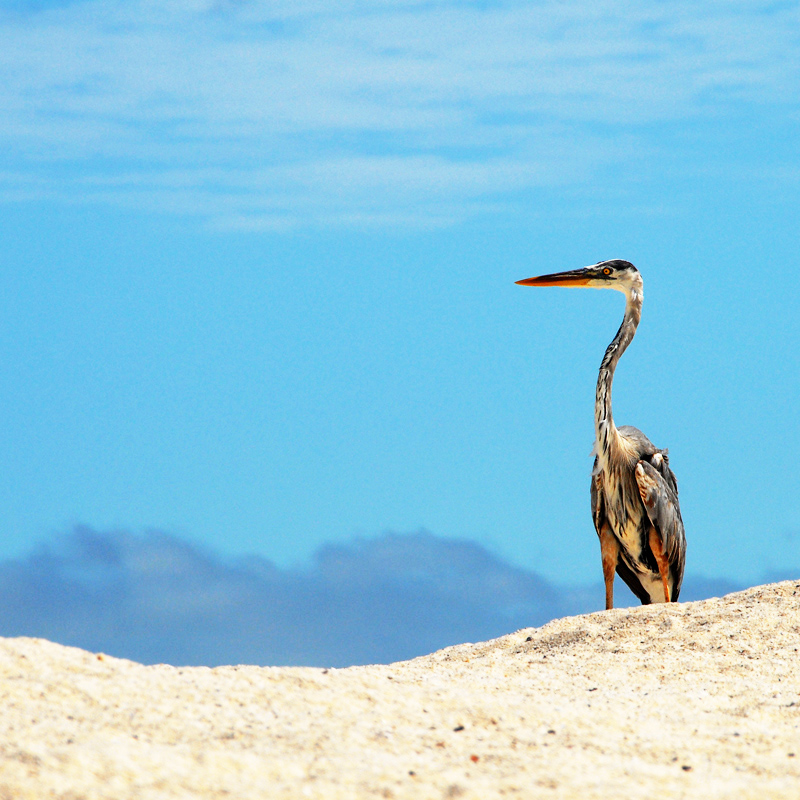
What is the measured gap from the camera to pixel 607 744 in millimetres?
5133

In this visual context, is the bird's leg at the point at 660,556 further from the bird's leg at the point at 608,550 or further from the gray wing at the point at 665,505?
the bird's leg at the point at 608,550

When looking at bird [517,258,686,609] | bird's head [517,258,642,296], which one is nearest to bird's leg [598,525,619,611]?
bird [517,258,686,609]

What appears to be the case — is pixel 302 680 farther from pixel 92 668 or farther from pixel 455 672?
pixel 455 672

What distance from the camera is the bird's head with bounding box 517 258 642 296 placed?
10.4 meters

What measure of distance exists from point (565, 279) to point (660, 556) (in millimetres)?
2883

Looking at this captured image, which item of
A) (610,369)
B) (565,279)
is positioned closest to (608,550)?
(610,369)

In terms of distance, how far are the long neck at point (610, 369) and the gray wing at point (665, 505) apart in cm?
44

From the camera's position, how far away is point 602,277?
1045 centimetres

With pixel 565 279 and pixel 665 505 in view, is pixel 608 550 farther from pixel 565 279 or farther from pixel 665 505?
pixel 565 279

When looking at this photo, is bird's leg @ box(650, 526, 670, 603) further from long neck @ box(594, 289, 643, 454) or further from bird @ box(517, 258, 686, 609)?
long neck @ box(594, 289, 643, 454)

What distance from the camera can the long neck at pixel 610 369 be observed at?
389 inches

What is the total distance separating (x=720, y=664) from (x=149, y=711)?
14.4ft

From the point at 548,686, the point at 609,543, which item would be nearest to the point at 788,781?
the point at 548,686

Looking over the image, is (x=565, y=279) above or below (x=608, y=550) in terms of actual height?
above
